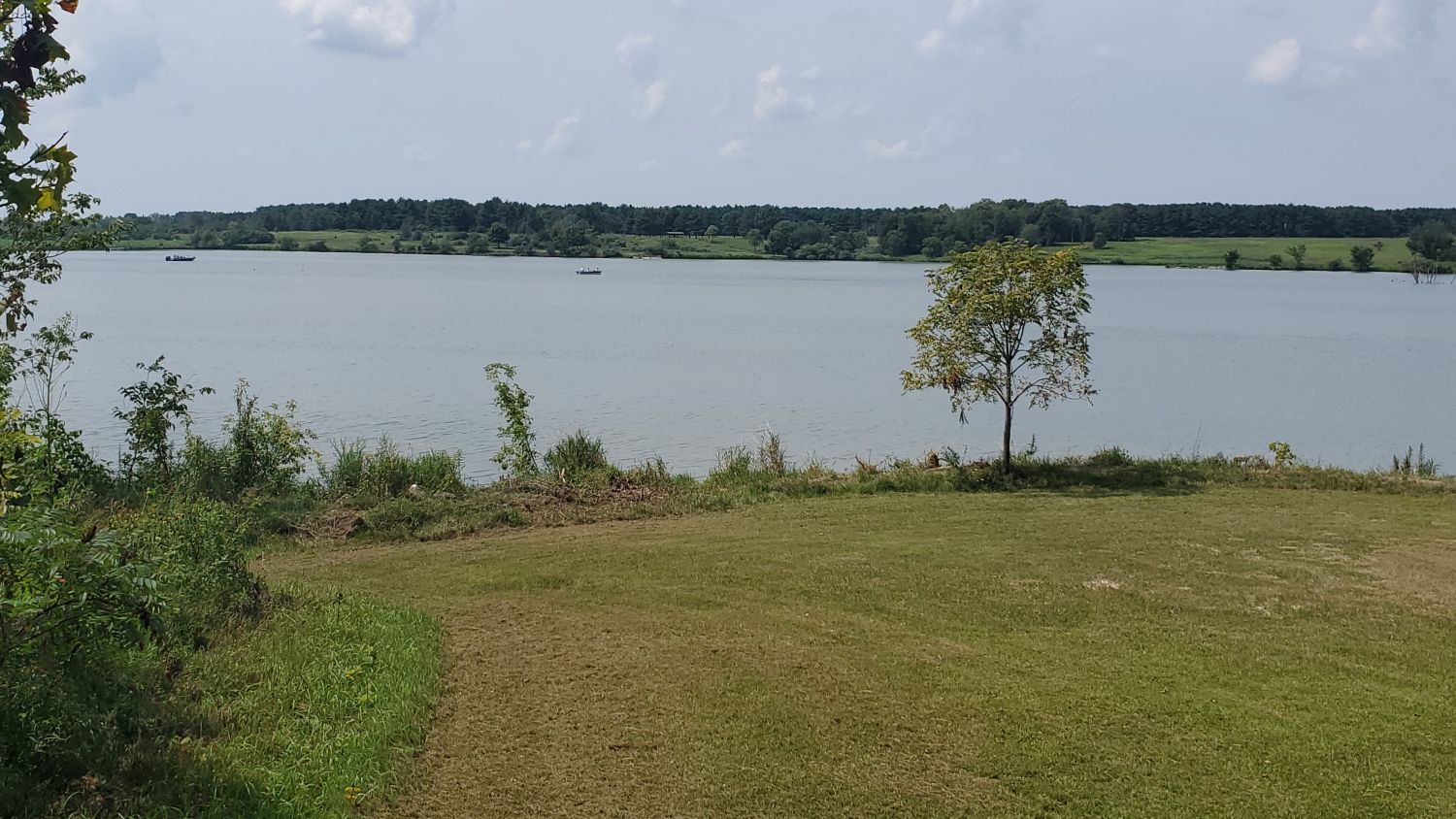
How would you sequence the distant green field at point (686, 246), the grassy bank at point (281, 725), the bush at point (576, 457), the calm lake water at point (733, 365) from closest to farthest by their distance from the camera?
1. the grassy bank at point (281, 725)
2. the bush at point (576, 457)
3. the calm lake water at point (733, 365)
4. the distant green field at point (686, 246)

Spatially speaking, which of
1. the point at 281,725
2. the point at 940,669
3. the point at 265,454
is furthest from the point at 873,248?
the point at 281,725

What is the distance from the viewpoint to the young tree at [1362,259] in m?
116

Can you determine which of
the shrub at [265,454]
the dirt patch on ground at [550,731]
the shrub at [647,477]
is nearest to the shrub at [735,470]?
the shrub at [647,477]

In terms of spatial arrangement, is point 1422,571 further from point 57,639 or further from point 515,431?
point 515,431

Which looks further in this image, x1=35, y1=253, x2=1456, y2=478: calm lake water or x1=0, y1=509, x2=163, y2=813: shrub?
x1=35, y1=253, x2=1456, y2=478: calm lake water

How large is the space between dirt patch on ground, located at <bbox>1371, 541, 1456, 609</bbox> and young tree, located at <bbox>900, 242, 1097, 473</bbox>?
5.83 meters

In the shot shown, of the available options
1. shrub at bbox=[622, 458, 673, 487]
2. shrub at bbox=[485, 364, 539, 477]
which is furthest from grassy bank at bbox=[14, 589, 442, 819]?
shrub at bbox=[485, 364, 539, 477]

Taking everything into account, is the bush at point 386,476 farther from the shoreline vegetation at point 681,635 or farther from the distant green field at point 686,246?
the distant green field at point 686,246

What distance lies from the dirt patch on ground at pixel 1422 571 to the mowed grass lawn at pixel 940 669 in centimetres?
4

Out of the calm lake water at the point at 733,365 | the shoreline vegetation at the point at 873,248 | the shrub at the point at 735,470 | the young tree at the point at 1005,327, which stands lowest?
the calm lake water at the point at 733,365

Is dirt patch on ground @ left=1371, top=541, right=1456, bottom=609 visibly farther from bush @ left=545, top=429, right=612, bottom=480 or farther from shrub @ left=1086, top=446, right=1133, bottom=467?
bush @ left=545, top=429, right=612, bottom=480

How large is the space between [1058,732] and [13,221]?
1197 centimetres

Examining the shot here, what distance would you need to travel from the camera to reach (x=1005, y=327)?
17.1m

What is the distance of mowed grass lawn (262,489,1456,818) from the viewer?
6.22 meters
